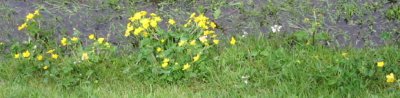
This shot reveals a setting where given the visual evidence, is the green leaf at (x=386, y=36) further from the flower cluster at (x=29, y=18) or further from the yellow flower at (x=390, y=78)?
the flower cluster at (x=29, y=18)

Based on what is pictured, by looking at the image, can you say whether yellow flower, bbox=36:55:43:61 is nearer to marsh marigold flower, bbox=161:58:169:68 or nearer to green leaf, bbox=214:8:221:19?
marsh marigold flower, bbox=161:58:169:68

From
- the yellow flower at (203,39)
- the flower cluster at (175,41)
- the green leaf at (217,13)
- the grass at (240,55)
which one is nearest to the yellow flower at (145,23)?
the flower cluster at (175,41)

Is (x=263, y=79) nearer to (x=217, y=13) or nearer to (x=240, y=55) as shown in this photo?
(x=240, y=55)

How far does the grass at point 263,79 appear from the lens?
12.8 ft

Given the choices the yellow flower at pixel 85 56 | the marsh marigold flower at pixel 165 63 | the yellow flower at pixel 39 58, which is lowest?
the yellow flower at pixel 39 58

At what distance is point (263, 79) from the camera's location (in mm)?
4059

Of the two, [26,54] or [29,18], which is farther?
[29,18]

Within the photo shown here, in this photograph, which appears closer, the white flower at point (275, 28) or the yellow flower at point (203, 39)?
the yellow flower at point (203, 39)

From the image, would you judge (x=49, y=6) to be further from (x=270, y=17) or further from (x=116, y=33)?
(x=270, y=17)

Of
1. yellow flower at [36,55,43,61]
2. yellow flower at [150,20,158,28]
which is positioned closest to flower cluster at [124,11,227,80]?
yellow flower at [150,20,158,28]

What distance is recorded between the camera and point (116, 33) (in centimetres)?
471

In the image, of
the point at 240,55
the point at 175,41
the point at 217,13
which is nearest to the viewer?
the point at 240,55

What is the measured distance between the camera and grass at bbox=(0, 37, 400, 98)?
3889mm

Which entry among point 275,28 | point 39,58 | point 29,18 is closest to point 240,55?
point 275,28
